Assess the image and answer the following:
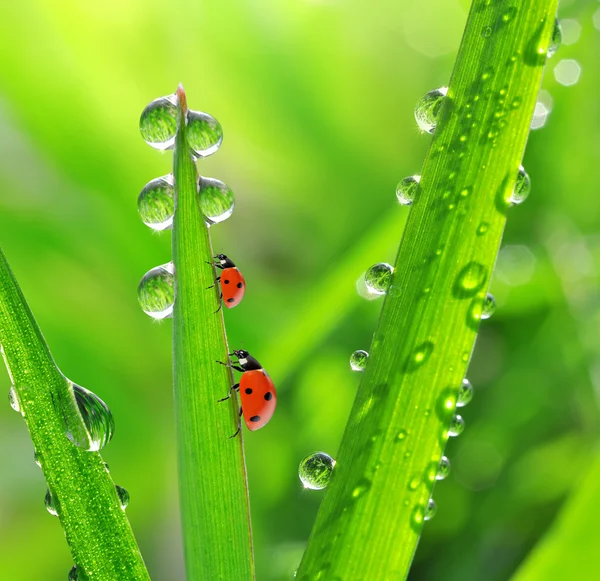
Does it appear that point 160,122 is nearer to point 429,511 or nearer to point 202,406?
point 202,406

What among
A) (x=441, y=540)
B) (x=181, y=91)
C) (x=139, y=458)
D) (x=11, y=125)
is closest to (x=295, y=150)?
(x=11, y=125)

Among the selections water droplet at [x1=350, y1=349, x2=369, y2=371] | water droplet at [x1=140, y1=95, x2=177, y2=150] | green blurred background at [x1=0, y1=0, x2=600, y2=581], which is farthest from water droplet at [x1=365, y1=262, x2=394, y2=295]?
green blurred background at [x1=0, y1=0, x2=600, y2=581]

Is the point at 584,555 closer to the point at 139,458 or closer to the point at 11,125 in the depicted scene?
the point at 139,458

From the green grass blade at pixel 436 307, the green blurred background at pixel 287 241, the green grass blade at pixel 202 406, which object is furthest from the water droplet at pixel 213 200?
the green blurred background at pixel 287 241

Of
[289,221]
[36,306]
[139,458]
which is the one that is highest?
[289,221]

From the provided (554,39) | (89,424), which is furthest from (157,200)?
(554,39)

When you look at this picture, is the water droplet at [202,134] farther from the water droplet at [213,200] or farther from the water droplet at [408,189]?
the water droplet at [408,189]
